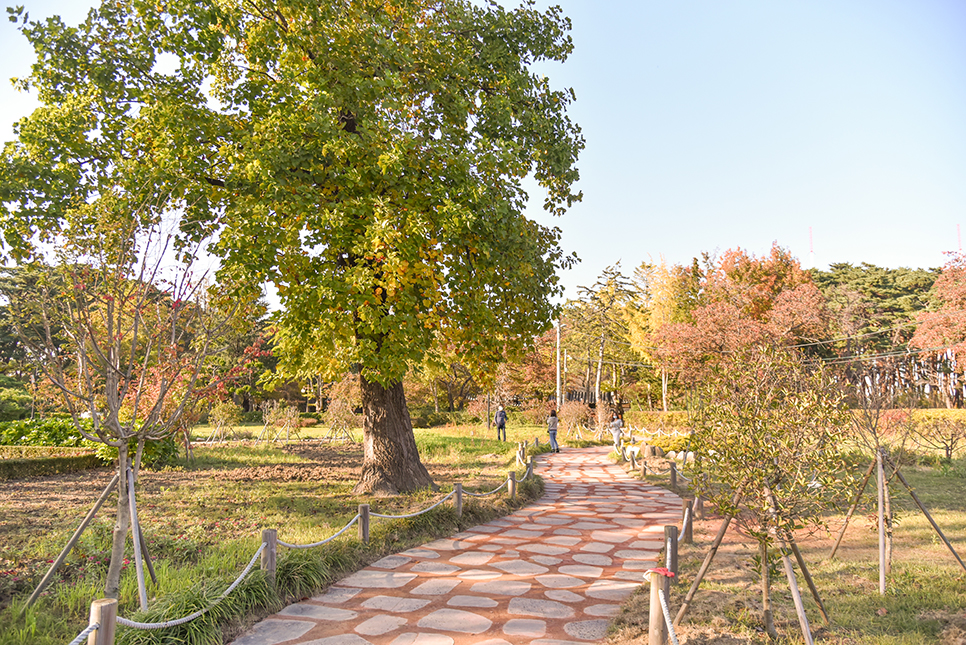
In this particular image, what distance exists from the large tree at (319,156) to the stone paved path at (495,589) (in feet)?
9.73

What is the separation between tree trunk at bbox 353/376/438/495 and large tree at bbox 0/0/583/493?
1.39 meters

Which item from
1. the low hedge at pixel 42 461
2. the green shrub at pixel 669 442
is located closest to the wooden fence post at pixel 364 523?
the low hedge at pixel 42 461

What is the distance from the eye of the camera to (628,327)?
43.4 metres

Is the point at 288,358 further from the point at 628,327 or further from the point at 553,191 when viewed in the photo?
the point at 628,327

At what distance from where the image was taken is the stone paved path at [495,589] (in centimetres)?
473

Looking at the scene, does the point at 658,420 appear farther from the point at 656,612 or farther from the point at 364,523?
the point at 656,612

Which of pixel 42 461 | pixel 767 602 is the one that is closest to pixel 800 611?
pixel 767 602

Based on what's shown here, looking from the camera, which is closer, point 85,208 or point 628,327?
point 85,208

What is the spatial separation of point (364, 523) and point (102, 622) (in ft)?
13.3

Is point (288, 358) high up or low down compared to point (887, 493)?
up

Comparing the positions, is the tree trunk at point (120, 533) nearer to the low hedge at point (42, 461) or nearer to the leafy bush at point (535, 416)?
the low hedge at point (42, 461)

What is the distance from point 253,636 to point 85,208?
5237 millimetres

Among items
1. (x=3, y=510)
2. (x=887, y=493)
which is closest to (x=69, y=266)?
(x=3, y=510)

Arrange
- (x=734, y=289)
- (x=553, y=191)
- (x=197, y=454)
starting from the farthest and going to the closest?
(x=734, y=289), (x=197, y=454), (x=553, y=191)
